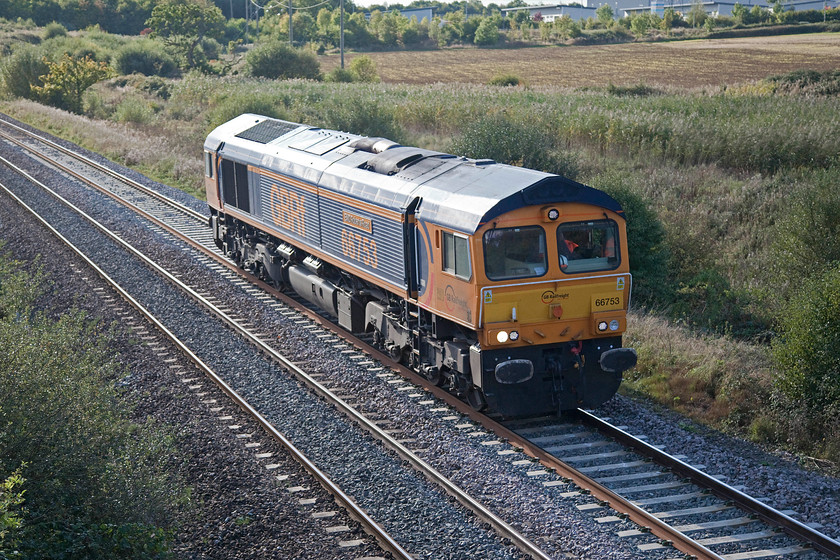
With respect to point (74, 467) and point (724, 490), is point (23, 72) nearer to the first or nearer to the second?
point (74, 467)

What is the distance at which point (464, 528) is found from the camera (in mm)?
8359

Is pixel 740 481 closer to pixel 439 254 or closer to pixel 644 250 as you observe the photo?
pixel 439 254

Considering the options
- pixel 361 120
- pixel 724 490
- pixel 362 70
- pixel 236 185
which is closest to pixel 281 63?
pixel 362 70

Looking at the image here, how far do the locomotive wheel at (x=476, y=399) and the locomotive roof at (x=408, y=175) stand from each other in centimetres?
217

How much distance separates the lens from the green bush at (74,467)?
710 cm

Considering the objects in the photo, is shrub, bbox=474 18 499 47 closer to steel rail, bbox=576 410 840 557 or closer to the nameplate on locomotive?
the nameplate on locomotive

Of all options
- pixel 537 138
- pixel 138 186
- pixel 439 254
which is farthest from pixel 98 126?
pixel 439 254

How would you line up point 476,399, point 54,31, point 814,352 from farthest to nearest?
1. point 54,31
2. point 476,399
3. point 814,352

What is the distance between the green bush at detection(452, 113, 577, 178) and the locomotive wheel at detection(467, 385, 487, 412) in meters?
13.0

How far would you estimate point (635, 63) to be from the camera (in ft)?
177

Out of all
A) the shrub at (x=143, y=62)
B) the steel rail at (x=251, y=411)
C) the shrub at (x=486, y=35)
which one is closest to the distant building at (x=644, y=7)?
the shrub at (x=486, y=35)

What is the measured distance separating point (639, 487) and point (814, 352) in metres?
3.43

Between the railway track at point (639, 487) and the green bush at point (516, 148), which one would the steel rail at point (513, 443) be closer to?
the railway track at point (639, 487)

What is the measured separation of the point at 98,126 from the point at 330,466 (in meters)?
33.1
